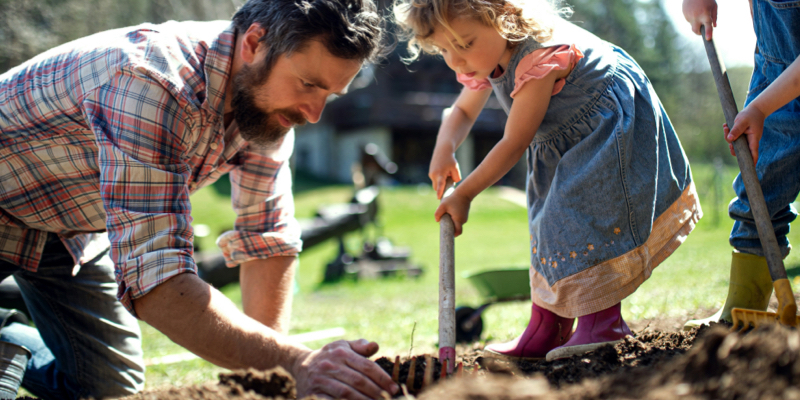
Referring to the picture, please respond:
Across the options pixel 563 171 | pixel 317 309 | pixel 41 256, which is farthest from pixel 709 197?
pixel 41 256

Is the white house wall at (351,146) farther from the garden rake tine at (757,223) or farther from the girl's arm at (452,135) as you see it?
the garden rake tine at (757,223)

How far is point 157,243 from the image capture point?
68.9 inches

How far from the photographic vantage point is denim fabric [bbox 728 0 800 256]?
217 cm

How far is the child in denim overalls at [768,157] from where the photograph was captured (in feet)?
7.07

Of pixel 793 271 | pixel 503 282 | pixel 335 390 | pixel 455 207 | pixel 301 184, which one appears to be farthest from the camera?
pixel 301 184

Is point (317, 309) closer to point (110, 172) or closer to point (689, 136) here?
point (110, 172)

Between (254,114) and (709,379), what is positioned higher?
(709,379)

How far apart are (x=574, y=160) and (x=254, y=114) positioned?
1340 mm

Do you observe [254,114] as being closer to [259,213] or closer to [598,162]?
[259,213]

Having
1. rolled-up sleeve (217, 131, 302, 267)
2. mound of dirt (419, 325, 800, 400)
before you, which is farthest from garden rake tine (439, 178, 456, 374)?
rolled-up sleeve (217, 131, 302, 267)

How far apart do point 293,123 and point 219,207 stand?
15418 mm

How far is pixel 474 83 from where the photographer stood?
2434 millimetres

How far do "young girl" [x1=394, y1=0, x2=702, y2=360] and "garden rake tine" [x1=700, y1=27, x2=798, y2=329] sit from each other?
222 mm

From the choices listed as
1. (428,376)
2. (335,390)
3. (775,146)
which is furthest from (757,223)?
(335,390)
